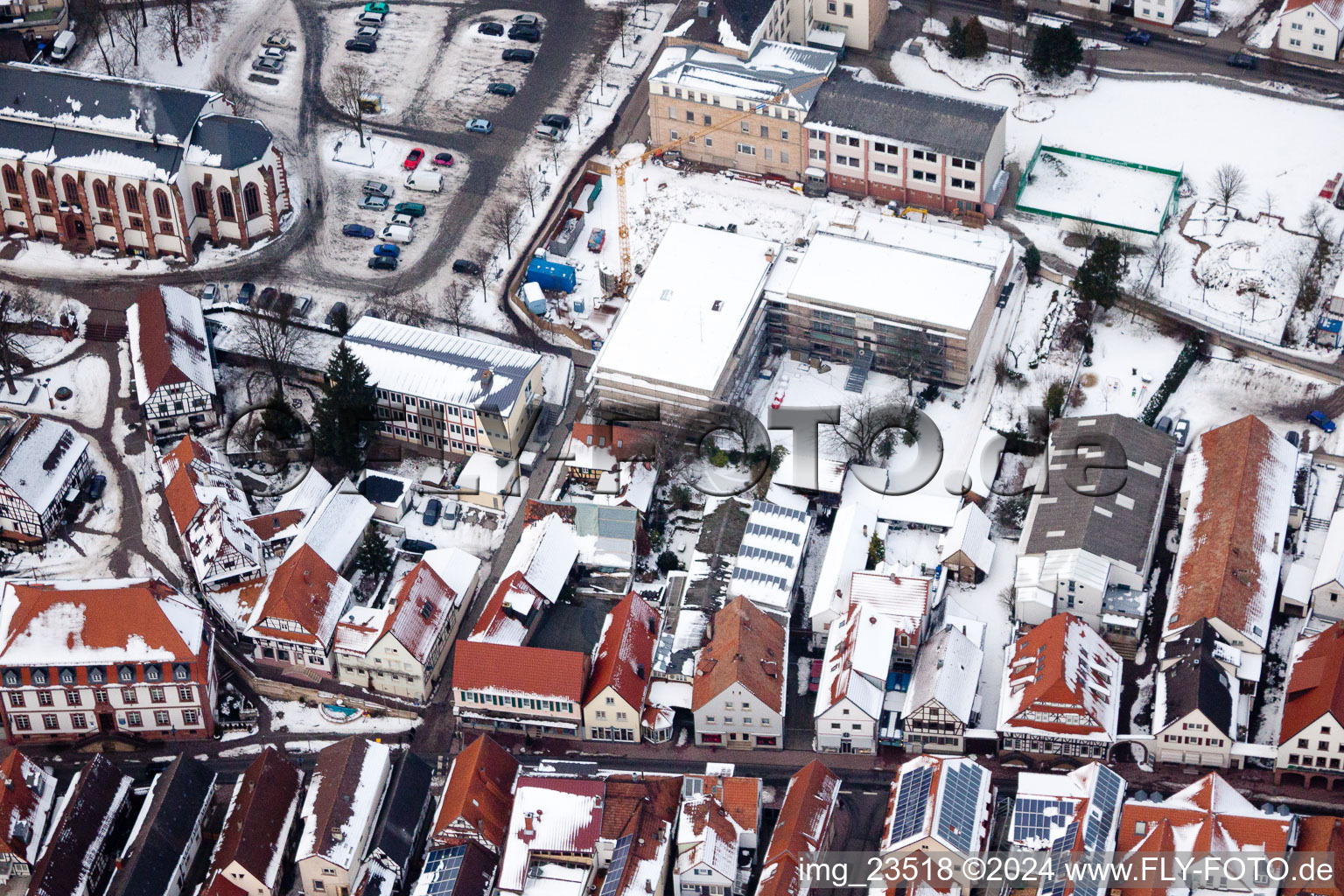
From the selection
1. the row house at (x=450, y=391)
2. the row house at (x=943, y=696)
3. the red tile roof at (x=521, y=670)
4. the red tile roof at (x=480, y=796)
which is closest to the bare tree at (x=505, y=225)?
the row house at (x=450, y=391)

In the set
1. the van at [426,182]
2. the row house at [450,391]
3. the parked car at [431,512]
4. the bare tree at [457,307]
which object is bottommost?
the parked car at [431,512]

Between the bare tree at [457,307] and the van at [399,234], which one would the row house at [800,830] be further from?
the van at [399,234]

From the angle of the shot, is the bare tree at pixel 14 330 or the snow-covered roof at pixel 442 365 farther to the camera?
the bare tree at pixel 14 330

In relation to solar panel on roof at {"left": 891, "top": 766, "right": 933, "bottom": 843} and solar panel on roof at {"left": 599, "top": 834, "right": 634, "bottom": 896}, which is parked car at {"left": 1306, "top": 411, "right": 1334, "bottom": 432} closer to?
solar panel on roof at {"left": 891, "top": 766, "right": 933, "bottom": 843}

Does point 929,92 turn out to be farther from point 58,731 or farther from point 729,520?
point 58,731

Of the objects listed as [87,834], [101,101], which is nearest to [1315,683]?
[87,834]

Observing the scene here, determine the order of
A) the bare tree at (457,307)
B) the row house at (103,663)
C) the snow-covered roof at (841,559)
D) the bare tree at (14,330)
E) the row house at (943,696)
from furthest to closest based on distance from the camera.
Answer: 1. the bare tree at (457,307)
2. the bare tree at (14,330)
3. the snow-covered roof at (841,559)
4. the row house at (103,663)
5. the row house at (943,696)

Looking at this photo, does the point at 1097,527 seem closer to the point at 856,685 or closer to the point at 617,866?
the point at 856,685
